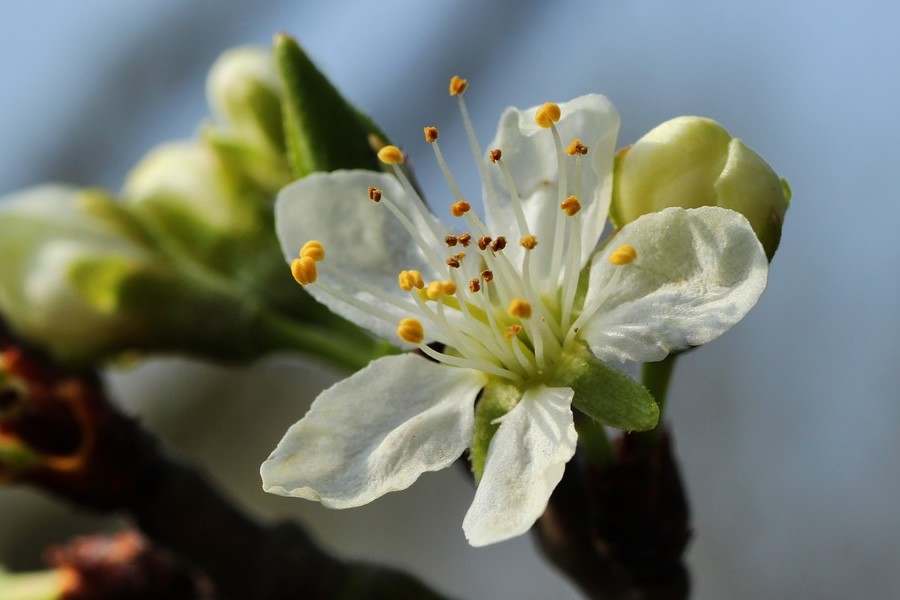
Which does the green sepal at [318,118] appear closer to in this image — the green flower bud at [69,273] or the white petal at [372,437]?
the white petal at [372,437]

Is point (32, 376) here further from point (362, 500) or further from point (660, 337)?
point (660, 337)

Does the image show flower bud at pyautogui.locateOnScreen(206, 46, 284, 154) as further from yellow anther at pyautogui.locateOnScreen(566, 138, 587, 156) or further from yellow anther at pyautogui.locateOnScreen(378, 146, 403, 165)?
yellow anther at pyautogui.locateOnScreen(566, 138, 587, 156)

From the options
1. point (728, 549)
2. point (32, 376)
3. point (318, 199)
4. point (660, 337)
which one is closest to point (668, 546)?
point (660, 337)

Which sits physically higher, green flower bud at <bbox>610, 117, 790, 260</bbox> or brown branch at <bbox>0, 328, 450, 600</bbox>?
green flower bud at <bbox>610, 117, 790, 260</bbox>

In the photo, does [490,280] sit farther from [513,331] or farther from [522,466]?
[522,466]

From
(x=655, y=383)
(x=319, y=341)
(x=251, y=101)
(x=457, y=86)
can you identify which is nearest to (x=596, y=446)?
(x=655, y=383)

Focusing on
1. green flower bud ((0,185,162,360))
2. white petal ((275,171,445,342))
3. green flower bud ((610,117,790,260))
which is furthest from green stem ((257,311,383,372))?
green flower bud ((610,117,790,260))

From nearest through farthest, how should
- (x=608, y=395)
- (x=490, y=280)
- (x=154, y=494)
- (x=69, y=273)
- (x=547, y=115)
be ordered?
(x=608, y=395), (x=547, y=115), (x=490, y=280), (x=154, y=494), (x=69, y=273)

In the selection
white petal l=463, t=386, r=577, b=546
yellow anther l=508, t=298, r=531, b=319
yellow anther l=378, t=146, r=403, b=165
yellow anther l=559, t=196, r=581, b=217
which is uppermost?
yellow anther l=378, t=146, r=403, b=165
